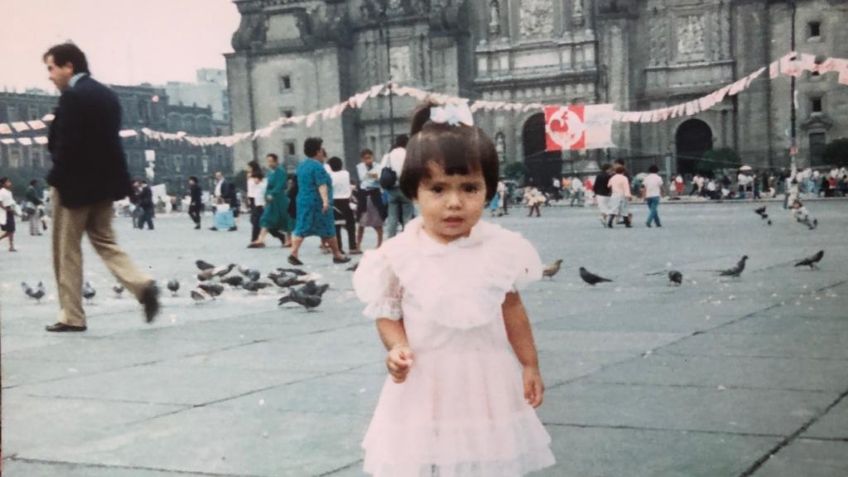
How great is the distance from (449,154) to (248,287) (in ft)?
17.8

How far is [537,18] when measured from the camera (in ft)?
126

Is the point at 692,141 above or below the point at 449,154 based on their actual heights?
below

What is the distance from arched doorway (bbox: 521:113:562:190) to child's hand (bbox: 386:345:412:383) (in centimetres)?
3281

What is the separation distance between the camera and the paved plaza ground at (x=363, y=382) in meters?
2.96

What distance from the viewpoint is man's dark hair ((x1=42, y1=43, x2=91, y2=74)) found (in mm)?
4227

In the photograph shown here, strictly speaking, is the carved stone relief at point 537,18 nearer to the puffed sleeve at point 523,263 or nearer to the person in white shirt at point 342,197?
the person in white shirt at point 342,197

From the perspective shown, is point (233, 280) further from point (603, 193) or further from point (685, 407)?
point (603, 193)

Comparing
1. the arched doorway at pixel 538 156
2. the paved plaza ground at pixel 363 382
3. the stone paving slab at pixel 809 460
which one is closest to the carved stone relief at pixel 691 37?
the arched doorway at pixel 538 156

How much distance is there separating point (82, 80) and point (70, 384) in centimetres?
139

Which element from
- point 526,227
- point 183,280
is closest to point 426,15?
point 526,227

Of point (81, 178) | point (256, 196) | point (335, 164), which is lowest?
point (256, 196)

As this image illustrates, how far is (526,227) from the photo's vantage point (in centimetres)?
1828

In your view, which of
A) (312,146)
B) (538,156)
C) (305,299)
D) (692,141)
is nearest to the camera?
(305,299)

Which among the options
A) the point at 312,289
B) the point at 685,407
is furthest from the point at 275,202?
the point at 685,407
